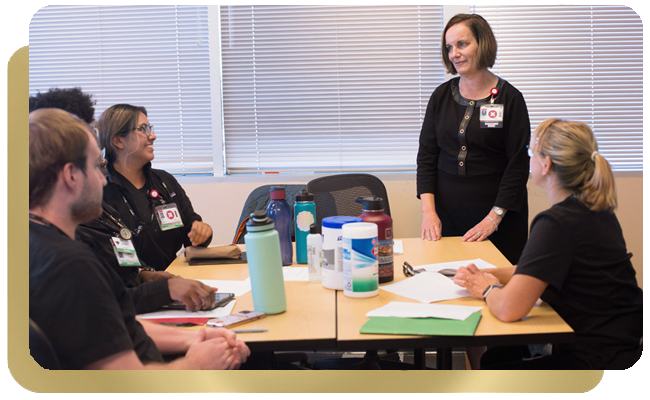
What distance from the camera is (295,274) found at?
1.67 meters

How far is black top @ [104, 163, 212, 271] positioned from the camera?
1.80 m

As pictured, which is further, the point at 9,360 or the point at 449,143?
the point at 449,143

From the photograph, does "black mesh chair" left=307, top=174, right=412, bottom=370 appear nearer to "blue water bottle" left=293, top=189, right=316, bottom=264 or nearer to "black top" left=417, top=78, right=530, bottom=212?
"black top" left=417, top=78, right=530, bottom=212

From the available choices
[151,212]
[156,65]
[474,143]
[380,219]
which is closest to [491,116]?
[474,143]

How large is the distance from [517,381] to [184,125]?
5.91 ft

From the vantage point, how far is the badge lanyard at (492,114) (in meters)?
1.92

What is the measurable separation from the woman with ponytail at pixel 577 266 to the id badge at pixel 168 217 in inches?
45.9

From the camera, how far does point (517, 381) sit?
47.3 inches

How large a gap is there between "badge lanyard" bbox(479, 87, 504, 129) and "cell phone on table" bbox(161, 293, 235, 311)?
1.12 m

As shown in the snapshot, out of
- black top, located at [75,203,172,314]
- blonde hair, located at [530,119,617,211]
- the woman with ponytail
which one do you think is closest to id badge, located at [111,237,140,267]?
black top, located at [75,203,172,314]

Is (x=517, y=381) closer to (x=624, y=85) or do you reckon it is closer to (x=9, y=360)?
(x=624, y=85)

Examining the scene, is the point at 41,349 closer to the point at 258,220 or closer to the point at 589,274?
the point at 258,220

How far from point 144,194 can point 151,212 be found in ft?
0.22

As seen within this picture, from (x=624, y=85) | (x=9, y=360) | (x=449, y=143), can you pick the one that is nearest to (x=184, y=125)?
(x=449, y=143)
